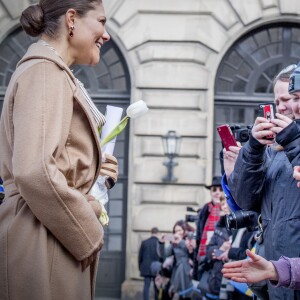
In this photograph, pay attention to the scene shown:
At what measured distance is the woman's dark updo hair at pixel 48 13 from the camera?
3727 millimetres

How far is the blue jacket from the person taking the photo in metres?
4.11

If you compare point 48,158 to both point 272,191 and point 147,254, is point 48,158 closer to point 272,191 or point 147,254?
point 272,191

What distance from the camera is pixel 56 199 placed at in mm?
3465

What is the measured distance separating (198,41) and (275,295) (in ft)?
44.0

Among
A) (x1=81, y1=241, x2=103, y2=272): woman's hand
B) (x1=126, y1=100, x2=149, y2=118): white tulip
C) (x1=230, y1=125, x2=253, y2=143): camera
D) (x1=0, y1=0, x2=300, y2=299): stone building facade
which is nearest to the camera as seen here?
(x1=81, y1=241, x2=103, y2=272): woman's hand

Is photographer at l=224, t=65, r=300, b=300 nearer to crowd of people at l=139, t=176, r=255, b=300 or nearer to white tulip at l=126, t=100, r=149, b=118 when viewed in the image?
white tulip at l=126, t=100, r=149, b=118

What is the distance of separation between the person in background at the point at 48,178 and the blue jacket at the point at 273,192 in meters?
0.87

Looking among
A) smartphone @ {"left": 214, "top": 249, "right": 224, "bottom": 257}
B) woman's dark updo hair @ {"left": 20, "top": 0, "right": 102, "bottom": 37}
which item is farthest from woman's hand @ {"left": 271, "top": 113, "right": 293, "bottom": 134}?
smartphone @ {"left": 214, "top": 249, "right": 224, "bottom": 257}

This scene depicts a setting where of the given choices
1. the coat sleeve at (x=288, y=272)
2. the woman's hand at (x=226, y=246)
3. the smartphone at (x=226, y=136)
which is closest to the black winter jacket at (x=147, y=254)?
the woman's hand at (x=226, y=246)

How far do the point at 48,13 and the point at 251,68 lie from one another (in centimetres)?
1411

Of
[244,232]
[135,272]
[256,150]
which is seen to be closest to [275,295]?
[256,150]

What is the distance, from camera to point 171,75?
57.0 ft

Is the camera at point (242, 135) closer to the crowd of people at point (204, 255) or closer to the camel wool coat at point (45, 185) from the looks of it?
the camel wool coat at point (45, 185)

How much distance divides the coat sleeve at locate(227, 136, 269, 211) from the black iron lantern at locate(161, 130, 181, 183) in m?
12.3
